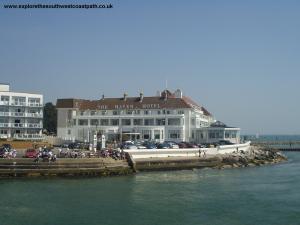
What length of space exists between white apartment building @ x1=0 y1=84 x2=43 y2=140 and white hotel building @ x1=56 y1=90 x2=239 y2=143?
730 cm

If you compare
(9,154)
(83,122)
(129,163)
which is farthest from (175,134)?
(9,154)

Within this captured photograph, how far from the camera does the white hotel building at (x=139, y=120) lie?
85938mm

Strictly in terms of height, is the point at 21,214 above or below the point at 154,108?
below

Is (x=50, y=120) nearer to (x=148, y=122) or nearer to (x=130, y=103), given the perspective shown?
(x=130, y=103)

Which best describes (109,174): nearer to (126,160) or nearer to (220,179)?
(126,160)

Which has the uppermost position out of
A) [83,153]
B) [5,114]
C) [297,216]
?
[5,114]

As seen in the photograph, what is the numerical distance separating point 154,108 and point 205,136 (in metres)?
9.82

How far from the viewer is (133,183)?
45.6 meters

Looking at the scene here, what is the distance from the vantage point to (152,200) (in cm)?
3681

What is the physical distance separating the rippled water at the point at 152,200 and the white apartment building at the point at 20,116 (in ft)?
106

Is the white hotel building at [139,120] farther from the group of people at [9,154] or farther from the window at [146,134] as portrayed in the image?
the group of people at [9,154]

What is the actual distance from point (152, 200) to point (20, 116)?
46.1 m

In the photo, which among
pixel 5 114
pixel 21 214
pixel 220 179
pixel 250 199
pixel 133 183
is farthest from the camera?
pixel 5 114

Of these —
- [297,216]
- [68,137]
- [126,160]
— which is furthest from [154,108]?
[297,216]
